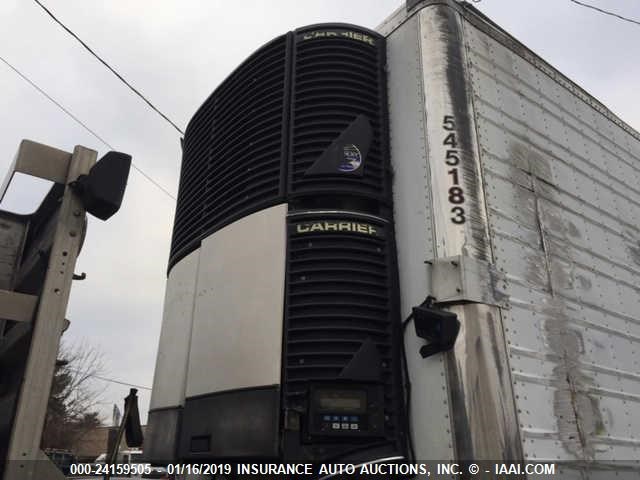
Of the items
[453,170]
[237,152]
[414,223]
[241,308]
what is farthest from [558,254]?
[237,152]

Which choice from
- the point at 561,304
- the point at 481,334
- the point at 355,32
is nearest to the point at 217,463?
the point at 481,334

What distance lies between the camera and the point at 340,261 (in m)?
4.59

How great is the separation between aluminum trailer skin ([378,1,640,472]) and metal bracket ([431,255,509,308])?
0.04 feet

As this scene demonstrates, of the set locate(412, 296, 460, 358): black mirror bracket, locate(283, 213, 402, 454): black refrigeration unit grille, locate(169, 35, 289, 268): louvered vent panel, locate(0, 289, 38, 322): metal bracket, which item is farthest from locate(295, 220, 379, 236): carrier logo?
locate(0, 289, 38, 322): metal bracket

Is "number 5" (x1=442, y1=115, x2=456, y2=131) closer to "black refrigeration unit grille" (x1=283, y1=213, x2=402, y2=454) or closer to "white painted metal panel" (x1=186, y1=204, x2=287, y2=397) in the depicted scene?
"black refrigeration unit grille" (x1=283, y1=213, x2=402, y2=454)

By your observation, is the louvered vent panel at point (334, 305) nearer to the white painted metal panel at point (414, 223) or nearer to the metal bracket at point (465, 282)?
the white painted metal panel at point (414, 223)

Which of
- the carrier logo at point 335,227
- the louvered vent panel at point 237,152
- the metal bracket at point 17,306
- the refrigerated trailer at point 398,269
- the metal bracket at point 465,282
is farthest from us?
the louvered vent panel at point 237,152

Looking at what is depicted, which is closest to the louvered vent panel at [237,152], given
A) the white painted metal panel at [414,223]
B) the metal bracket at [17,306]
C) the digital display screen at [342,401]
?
the white painted metal panel at [414,223]

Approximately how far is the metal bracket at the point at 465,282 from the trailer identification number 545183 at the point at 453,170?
1.35 ft

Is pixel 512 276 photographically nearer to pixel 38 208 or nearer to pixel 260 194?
pixel 260 194

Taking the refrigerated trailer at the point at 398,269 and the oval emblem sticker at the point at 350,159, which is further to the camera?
the oval emblem sticker at the point at 350,159

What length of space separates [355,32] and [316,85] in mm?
934

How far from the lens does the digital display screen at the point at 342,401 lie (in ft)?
13.0

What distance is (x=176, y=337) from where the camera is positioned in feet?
18.6
